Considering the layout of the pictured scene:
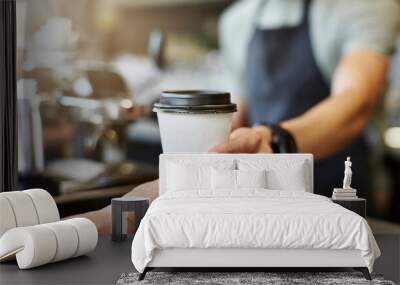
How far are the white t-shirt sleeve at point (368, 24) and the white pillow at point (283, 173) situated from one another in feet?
4.31

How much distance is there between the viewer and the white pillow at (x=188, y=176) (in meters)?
5.63

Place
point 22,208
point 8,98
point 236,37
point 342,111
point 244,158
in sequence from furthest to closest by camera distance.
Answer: point 236,37 < point 342,111 < point 8,98 < point 244,158 < point 22,208

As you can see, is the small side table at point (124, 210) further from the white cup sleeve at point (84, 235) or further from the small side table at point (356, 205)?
the small side table at point (356, 205)

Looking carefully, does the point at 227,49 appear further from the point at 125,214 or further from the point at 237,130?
the point at 125,214

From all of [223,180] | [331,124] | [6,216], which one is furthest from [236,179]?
[6,216]

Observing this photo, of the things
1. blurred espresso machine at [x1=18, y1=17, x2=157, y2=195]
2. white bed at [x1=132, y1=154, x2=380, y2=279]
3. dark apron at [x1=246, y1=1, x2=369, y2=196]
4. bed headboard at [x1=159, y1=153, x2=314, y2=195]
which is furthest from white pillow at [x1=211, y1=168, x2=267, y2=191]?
blurred espresso machine at [x1=18, y1=17, x2=157, y2=195]

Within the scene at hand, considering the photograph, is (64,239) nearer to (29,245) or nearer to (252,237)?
(29,245)

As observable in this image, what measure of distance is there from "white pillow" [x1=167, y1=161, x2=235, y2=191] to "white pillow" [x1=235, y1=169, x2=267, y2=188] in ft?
0.43

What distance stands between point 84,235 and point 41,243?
43 centimetres

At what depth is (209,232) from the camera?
4566 millimetres

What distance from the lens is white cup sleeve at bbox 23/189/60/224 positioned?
5.36 m

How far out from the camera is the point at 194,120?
19.4 ft

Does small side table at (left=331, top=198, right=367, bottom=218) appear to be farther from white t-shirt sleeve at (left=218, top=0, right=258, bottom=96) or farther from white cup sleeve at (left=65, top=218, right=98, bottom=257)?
white cup sleeve at (left=65, top=218, right=98, bottom=257)

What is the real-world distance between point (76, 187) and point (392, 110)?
2.70 meters
